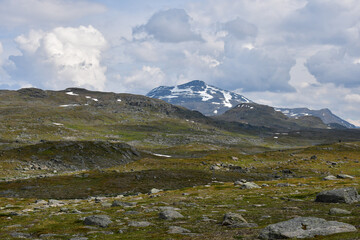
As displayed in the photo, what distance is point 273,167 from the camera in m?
122

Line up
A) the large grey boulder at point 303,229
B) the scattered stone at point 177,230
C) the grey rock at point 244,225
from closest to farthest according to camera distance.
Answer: the large grey boulder at point 303,229, the scattered stone at point 177,230, the grey rock at point 244,225

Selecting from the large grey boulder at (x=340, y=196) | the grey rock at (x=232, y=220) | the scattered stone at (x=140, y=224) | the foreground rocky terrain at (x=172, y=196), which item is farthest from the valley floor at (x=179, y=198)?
the large grey boulder at (x=340, y=196)

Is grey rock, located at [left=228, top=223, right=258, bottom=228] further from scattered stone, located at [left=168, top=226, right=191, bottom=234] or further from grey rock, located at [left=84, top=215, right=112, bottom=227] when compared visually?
grey rock, located at [left=84, top=215, right=112, bottom=227]

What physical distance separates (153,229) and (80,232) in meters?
6.73

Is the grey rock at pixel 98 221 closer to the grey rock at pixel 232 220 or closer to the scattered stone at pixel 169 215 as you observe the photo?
the scattered stone at pixel 169 215

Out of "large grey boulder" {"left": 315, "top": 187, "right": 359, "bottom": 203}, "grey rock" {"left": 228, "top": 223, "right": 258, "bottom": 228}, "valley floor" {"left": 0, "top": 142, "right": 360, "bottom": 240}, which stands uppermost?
"large grey boulder" {"left": 315, "top": 187, "right": 359, "bottom": 203}

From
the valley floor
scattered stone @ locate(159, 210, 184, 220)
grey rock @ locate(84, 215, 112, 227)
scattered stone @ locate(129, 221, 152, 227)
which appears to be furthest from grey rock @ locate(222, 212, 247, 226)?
grey rock @ locate(84, 215, 112, 227)

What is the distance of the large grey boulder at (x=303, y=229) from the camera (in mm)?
19834

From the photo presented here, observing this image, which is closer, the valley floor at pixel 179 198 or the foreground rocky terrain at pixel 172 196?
the foreground rocky terrain at pixel 172 196

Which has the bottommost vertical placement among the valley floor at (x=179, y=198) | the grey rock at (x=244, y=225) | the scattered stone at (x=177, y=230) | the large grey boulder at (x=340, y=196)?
the valley floor at (x=179, y=198)

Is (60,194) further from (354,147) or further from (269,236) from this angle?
(354,147)

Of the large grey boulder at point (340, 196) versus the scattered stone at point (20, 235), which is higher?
the large grey boulder at point (340, 196)

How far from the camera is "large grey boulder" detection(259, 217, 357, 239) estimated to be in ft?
65.1

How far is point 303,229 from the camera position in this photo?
20906 mm
